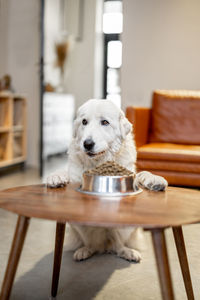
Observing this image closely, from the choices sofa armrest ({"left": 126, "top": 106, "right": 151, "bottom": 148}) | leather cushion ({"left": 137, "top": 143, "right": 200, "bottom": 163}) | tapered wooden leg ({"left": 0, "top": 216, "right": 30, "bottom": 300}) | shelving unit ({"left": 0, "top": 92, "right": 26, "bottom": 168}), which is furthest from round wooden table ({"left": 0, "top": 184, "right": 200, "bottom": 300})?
shelving unit ({"left": 0, "top": 92, "right": 26, "bottom": 168})

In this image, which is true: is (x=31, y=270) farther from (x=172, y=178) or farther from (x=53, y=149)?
(x=53, y=149)

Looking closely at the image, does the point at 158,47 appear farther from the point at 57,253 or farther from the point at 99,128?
the point at 57,253

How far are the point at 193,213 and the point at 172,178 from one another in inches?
89.3

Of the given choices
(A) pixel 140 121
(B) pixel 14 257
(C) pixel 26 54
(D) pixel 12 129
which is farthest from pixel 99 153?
(C) pixel 26 54

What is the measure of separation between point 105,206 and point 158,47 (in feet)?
12.6

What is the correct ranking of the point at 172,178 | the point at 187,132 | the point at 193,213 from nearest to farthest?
the point at 193,213
the point at 172,178
the point at 187,132

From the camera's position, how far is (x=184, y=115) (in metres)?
3.77

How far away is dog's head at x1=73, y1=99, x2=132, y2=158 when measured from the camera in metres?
1.59

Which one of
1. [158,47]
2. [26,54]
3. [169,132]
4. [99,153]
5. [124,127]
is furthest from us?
[26,54]

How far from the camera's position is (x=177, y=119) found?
3.78m

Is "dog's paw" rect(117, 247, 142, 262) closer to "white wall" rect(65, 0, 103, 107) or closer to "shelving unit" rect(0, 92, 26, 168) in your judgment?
"shelving unit" rect(0, 92, 26, 168)

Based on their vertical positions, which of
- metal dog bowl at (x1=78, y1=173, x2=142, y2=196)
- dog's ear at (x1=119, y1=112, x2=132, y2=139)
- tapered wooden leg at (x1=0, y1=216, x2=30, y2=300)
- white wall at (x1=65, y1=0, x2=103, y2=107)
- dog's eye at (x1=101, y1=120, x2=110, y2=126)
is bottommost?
tapered wooden leg at (x1=0, y1=216, x2=30, y2=300)

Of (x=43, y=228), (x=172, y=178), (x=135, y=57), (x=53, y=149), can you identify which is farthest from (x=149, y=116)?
(x=53, y=149)

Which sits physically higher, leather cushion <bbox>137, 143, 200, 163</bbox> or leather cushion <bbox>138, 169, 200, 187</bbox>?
leather cushion <bbox>137, 143, 200, 163</bbox>
